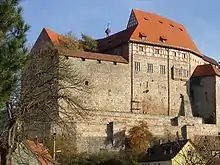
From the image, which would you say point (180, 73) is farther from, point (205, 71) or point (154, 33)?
point (154, 33)

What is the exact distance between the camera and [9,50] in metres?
14.1

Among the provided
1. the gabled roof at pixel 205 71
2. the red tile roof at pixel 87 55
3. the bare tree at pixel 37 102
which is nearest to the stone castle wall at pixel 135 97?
the red tile roof at pixel 87 55

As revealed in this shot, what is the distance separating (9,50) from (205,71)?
5949cm

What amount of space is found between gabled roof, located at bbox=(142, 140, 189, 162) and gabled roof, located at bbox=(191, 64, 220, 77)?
753 inches

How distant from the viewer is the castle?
60844 millimetres

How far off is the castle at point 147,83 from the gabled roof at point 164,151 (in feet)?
18.4

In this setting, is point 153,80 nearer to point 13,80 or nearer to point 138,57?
point 138,57

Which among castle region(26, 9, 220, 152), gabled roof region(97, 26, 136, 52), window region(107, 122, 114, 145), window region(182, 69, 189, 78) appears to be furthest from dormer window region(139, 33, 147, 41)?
window region(107, 122, 114, 145)

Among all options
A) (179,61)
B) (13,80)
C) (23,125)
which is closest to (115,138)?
(179,61)

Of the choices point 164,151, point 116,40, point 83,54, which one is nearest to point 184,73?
point 116,40

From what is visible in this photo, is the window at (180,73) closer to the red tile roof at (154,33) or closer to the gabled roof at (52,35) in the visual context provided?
the red tile roof at (154,33)

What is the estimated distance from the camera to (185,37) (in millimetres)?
74812

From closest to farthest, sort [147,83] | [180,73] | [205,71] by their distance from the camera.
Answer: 1. [147,83]
2. [180,73]
3. [205,71]

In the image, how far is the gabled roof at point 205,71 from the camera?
71.5 m
